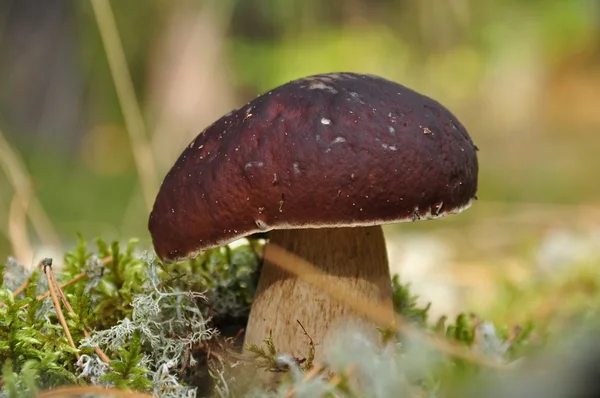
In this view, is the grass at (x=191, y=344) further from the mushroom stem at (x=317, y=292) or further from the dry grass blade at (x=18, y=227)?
the dry grass blade at (x=18, y=227)

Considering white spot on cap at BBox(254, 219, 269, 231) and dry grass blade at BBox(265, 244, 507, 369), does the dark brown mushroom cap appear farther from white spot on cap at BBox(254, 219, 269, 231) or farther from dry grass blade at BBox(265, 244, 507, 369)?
dry grass blade at BBox(265, 244, 507, 369)

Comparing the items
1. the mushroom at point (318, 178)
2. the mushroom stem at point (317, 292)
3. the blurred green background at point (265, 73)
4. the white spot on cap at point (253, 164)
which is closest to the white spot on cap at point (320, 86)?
the mushroom at point (318, 178)

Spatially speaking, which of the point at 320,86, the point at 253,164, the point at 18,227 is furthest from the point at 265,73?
the point at 253,164

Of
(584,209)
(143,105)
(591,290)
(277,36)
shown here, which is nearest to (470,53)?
(277,36)

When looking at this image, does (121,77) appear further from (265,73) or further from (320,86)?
(265,73)

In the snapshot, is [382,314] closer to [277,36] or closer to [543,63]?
[277,36]

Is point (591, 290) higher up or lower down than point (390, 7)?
lower down
